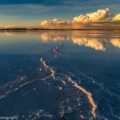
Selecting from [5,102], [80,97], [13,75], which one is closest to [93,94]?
[80,97]

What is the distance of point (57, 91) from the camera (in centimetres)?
583

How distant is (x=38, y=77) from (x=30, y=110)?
10.1 ft

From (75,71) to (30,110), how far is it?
15.8 ft

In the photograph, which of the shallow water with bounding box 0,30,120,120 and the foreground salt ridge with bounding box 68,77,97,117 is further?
the foreground salt ridge with bounding box 68,77,97,117

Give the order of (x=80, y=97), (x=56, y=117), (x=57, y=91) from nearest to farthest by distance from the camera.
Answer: (x=56, y=117)
(x=80, y=97)
(x=57, y=91)

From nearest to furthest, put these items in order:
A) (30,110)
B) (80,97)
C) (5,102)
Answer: (30,110)
(5,102)
(80,97)

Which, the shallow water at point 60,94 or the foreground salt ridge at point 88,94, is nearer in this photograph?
the shallow water at point 60,94

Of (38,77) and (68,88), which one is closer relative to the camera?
(68,88)

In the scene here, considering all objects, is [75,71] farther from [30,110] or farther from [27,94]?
[30,110]

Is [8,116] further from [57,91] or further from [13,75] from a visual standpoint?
[13,75]

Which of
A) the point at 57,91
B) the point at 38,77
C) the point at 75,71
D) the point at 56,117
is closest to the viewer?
the point at 56,117

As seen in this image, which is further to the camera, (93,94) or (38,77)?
(38,77)

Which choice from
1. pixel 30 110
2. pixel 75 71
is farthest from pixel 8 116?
pixel 75 71

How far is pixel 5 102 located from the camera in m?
4.94
